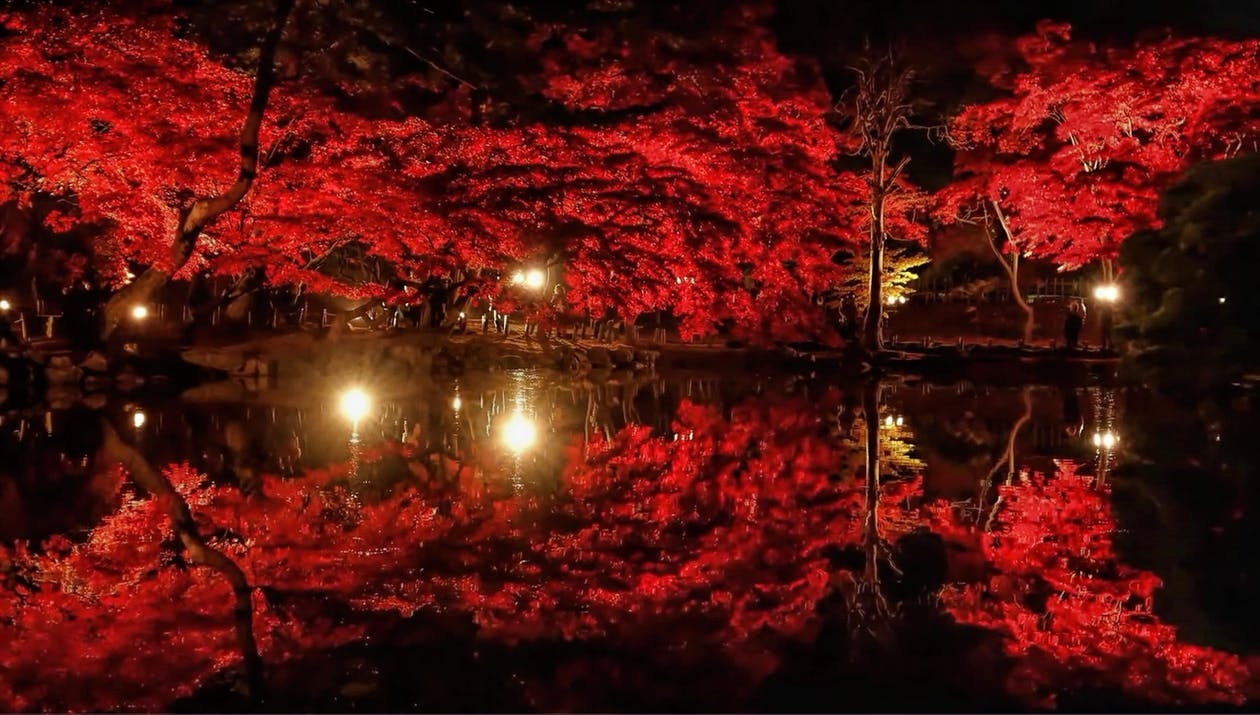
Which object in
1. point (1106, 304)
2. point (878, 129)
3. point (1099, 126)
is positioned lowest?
point (1106, 304)

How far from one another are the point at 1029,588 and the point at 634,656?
288 centimetres

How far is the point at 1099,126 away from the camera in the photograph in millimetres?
24734

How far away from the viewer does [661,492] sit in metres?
9.58

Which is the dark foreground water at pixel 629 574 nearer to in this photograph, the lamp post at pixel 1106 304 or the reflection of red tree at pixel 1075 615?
the reflection of red tree at pixel 1075 615

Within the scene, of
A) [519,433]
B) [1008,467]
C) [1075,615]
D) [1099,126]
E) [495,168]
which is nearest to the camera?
[1075,615]

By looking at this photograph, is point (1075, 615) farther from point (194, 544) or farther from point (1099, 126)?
point (1099, 126)

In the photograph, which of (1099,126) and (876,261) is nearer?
(1099,126)

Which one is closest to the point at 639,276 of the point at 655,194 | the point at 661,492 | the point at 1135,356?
the point at 655,194

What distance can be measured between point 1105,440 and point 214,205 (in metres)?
15.4

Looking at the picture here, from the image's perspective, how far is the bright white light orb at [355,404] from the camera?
623 inches

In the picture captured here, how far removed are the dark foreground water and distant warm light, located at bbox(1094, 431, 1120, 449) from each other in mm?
185

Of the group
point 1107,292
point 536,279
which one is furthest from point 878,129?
point 536,279

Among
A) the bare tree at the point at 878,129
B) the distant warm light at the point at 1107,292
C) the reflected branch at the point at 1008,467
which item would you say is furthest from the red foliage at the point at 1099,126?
the reflected branch at the point at 1008,467

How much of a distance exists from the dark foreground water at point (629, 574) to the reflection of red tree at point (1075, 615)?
2 cm
